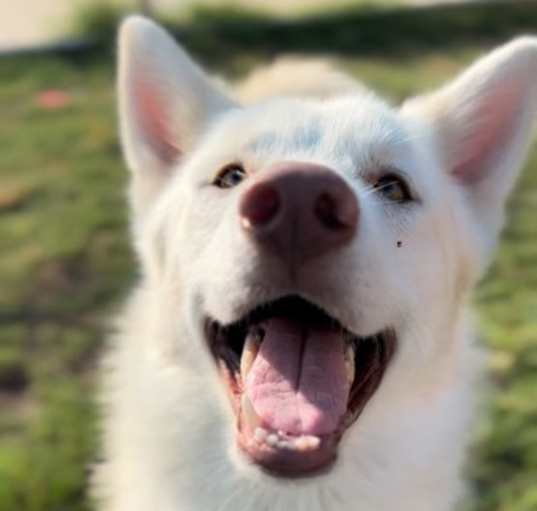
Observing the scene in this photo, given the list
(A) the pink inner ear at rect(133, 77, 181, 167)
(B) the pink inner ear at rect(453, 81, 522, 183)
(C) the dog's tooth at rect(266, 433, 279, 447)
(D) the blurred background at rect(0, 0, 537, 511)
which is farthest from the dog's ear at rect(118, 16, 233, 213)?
(D) the blurred background at rect(0, 0, 537, 511)

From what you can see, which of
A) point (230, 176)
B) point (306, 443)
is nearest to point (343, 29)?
point (230, 176)

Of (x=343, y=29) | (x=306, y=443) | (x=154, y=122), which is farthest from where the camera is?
(x=343, y=29)

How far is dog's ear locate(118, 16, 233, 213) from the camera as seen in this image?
3115mm

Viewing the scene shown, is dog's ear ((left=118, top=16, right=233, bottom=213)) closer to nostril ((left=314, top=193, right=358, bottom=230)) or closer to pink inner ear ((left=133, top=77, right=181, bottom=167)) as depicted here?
pink inner ear ((left=133, top=77, right=181, bottom=167))

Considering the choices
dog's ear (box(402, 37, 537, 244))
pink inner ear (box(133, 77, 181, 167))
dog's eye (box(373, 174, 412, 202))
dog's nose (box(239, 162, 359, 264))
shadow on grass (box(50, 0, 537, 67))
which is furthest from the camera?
shadow on grass (box(50, 0, 537, 67))

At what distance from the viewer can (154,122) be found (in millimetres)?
3270

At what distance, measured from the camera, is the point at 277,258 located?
7.76 feet

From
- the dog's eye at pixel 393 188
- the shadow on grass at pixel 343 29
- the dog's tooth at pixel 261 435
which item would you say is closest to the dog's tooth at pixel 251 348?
the dog's tooth at pixel 261 435

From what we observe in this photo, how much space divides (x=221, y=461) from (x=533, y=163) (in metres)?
3.71

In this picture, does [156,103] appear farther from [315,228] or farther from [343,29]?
[343,29]

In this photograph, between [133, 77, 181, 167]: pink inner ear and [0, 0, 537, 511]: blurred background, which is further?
[0, 0, 537, 511]: blurred background

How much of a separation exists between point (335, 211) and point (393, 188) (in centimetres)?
54

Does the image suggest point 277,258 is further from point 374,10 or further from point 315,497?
point 374,10

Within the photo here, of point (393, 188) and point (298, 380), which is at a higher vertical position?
point (393, 188)
